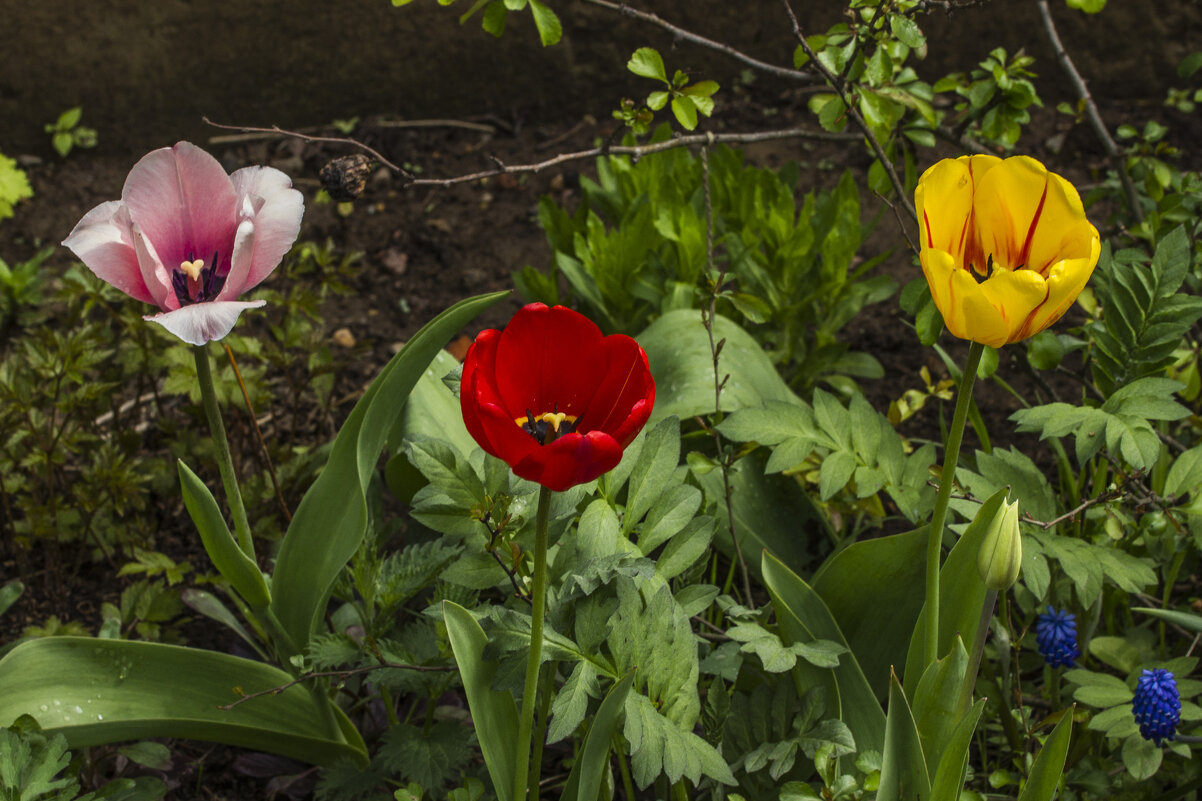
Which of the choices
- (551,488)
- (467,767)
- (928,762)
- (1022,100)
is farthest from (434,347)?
(1022,100)

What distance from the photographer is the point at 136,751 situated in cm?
145

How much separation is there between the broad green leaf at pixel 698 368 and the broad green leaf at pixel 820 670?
46 cm

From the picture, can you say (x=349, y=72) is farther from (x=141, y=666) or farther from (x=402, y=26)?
(x=141, y=666)

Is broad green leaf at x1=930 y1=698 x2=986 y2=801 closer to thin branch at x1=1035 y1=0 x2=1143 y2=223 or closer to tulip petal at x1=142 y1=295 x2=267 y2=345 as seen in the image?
tulip petal at x1=142 y1=295 x2=267 y2=345

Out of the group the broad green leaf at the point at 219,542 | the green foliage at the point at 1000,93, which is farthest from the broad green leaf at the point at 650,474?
the green foliage at the point at 1000,93

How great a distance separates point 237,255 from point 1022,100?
135 cm

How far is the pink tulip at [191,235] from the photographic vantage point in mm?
1164

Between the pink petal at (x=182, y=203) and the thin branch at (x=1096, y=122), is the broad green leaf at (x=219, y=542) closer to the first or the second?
the pink petal at (x=182, y=203)

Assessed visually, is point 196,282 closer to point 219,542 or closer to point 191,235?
point 191,235

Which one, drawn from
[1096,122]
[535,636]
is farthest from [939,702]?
[1096,122]

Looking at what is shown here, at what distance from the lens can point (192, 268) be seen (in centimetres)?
126

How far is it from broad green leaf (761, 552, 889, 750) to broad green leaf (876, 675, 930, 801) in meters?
0.21

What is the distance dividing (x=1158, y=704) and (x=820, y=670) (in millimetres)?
405

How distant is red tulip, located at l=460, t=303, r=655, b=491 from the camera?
919 mm
